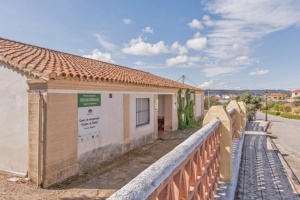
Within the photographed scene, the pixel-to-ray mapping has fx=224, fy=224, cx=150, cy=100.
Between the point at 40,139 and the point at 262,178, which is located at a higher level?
the point at 40,139

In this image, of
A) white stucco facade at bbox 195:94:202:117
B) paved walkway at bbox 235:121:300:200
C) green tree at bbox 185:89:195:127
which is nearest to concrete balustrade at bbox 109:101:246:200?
paved walkway at bbox 235:121:300:200

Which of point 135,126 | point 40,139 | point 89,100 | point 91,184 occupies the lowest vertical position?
point 91,184

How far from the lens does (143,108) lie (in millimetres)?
11547

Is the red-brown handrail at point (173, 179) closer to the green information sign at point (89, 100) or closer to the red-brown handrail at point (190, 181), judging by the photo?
the red-brown handrail at point (190, 181)

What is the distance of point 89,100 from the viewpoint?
7.34m

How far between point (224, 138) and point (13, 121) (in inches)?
228

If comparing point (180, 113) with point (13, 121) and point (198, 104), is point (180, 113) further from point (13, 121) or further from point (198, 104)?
point (13, 121)

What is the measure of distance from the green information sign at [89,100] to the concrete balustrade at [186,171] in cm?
425

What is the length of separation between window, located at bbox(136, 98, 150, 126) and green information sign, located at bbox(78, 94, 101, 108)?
3378 mm

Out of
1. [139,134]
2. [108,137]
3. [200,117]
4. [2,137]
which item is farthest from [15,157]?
[200,117]

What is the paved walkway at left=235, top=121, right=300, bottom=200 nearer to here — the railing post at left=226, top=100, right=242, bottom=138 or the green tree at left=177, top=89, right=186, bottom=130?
the railing post at left=226, top=100, right=242, bottom=138

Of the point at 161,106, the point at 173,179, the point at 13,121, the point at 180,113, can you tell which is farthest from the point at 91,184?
the point at 180,113

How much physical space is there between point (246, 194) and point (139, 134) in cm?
655

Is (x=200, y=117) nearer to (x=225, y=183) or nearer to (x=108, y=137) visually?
(x=108, y=137)
